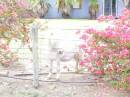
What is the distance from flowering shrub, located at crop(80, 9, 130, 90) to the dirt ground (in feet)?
1.06

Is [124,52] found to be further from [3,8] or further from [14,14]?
[3,8]

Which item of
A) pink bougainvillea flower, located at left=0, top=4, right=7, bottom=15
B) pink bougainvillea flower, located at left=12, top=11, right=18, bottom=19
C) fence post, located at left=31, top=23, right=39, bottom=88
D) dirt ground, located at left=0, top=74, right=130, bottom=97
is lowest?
dirt ground, located at left=0, top=74, right=130, bottom=97

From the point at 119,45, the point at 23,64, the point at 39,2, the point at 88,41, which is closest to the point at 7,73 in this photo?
the point at 23,64

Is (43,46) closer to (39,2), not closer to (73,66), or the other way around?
(73,66)

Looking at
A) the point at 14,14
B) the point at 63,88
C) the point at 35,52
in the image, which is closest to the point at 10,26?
the point at 14,14

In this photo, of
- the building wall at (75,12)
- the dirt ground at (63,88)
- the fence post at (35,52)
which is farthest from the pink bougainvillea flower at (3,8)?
the building wall at (75,12)

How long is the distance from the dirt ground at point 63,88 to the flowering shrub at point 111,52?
322 millimetres

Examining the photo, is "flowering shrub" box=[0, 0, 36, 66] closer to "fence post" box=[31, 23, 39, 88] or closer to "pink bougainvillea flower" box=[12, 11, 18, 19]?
"pink bougainvillea flower" box=[12, 11, 18, 19]

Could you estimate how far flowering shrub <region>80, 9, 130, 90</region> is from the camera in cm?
712

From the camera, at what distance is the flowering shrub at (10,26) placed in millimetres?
8617

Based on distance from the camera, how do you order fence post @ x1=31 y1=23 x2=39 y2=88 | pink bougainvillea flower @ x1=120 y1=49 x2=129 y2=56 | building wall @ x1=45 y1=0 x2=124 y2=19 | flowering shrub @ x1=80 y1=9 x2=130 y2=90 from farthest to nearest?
building wall @ x1=45 y1=0 x2=124 y2=19
fence post @ x1=31 y1=23 x2=39 y2=88
flowering shrub @ x1=80 y1=9 x2=130 y2=90
pink bougainvillea flower @ x1=120 y1=49 x2=129 y2=56

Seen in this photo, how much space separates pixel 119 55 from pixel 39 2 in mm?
22479

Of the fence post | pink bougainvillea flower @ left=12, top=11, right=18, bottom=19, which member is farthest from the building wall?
the fence post

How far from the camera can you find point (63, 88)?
7.88 meters
